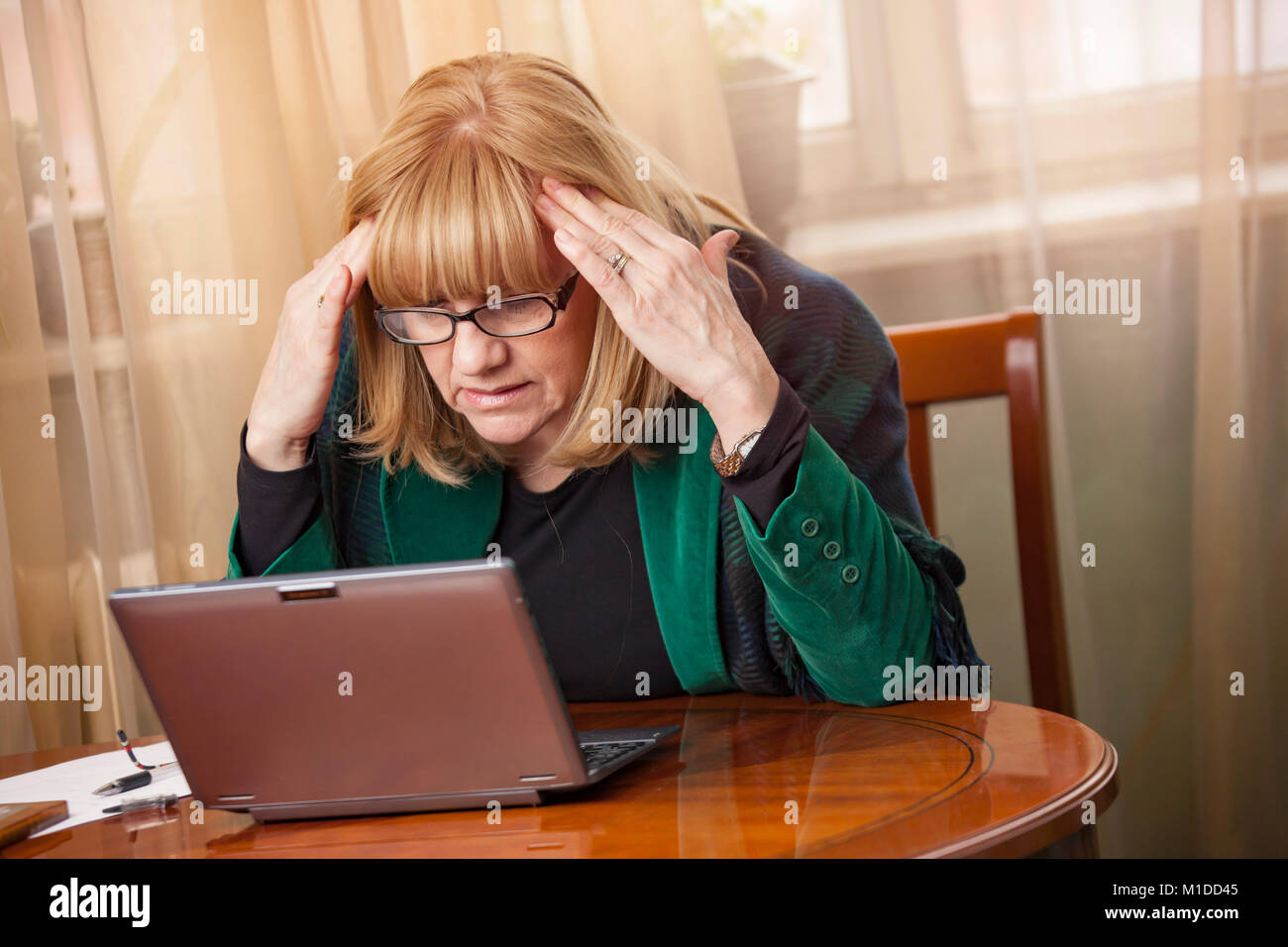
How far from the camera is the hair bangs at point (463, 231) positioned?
1.06 m

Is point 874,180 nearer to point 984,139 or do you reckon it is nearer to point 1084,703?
point 984,139

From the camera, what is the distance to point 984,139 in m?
1.78

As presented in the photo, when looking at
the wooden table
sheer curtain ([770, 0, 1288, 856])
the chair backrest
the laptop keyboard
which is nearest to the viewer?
the wooden table

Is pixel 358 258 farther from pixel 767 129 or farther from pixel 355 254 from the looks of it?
pixel 767 129

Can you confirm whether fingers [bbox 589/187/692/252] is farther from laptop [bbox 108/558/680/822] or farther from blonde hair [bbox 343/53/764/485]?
laptop [bbox 108/558/680/822]

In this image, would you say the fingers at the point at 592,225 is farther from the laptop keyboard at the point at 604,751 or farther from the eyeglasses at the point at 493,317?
the laptop keyboard at the point at 604,751

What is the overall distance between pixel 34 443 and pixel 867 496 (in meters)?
1.27

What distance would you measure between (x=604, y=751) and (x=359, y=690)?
201 mm

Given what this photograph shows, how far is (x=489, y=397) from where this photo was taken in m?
1.13

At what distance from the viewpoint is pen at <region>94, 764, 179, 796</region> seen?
0.96 metres

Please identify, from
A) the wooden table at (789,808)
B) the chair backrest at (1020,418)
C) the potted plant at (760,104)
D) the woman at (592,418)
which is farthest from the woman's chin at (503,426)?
the potted plant at (760,104)

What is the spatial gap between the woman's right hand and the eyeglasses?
0.16ft

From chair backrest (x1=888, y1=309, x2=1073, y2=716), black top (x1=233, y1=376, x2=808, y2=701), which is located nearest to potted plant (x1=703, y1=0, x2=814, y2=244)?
chair backrest (x1=888, y1=309, x2=1073, y2=716)
